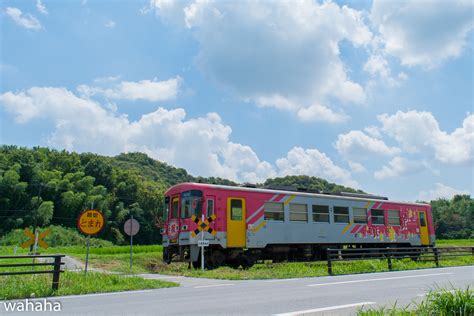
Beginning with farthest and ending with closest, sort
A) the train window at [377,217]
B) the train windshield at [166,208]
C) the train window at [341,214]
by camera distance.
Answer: the train window at [377,217] < the train window at [341,214] < the train windshield at [166,208]

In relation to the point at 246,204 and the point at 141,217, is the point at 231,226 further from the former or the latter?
the point at 141,217

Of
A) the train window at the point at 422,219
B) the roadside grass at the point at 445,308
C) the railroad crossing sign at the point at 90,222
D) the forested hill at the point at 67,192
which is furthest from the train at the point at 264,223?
the forested hill at the point at 67,192

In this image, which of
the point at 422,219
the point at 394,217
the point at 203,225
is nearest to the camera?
the point at 203,225

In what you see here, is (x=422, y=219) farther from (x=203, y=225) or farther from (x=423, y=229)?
(x=203, y=225)

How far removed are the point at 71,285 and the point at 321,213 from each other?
1197cm

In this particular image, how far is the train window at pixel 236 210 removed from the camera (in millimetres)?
15755

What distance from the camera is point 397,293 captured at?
7930 mm

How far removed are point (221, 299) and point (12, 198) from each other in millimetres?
51185

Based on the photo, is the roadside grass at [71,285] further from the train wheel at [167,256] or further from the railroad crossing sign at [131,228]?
the railroad crossing sign at [131,228]

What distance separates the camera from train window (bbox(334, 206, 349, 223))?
1892 centimetres

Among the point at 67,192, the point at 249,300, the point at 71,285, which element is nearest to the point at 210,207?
the point at 71,285

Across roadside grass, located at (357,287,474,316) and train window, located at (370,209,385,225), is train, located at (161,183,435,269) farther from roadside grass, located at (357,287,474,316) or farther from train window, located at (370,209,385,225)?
roadside grass, located at (357,287,474,316)

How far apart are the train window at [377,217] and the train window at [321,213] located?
3.23m

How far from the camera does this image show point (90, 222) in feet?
36.2
